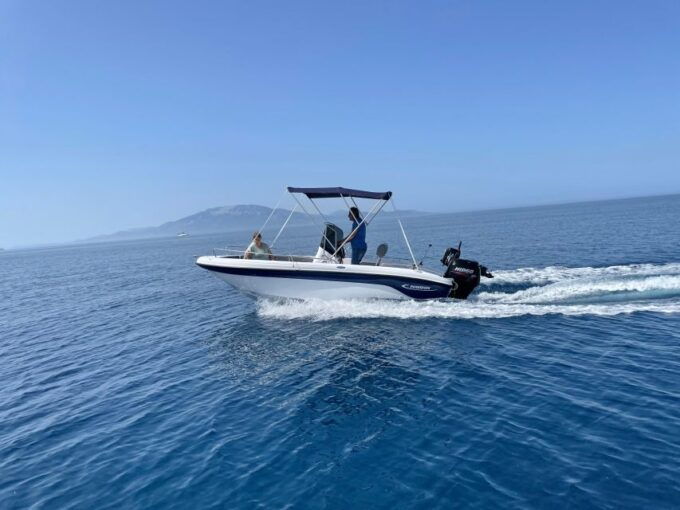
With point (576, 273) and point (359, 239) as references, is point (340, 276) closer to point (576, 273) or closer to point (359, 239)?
point (359, 239)

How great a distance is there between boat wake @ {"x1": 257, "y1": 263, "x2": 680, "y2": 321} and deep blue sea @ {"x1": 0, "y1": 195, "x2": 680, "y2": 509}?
0.35 feet

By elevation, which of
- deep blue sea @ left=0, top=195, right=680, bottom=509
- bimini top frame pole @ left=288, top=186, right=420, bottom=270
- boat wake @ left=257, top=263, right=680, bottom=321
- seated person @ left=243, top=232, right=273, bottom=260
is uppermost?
bimini top frame pole @ left=288, top=186, right=420, bottom=270

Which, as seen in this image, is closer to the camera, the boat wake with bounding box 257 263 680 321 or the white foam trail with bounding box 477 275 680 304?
the boat wake with bounding box 257 263 680 321

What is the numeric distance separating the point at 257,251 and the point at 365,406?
951 cm

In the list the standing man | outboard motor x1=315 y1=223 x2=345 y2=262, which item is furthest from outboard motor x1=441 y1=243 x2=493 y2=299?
outboard motor x1=315 y1=223 x2=345 y2=262

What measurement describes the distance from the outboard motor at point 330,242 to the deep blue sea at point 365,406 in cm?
207

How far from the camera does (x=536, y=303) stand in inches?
600

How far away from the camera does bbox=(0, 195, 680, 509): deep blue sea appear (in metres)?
6.05

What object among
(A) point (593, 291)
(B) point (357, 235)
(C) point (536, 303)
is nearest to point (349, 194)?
(B) point (357, 235)

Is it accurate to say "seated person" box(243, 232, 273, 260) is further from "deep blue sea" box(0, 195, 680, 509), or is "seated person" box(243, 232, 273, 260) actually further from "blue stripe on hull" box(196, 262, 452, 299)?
"deep blue sea" box(0, 195, 680, 509)

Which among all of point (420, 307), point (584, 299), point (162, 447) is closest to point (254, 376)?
point (162, 447)

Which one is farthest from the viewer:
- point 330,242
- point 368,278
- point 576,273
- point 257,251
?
point 576,273

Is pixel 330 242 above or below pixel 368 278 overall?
above

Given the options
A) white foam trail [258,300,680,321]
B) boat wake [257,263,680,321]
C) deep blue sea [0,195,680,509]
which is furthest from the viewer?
boat wake [257,263,680,321]
